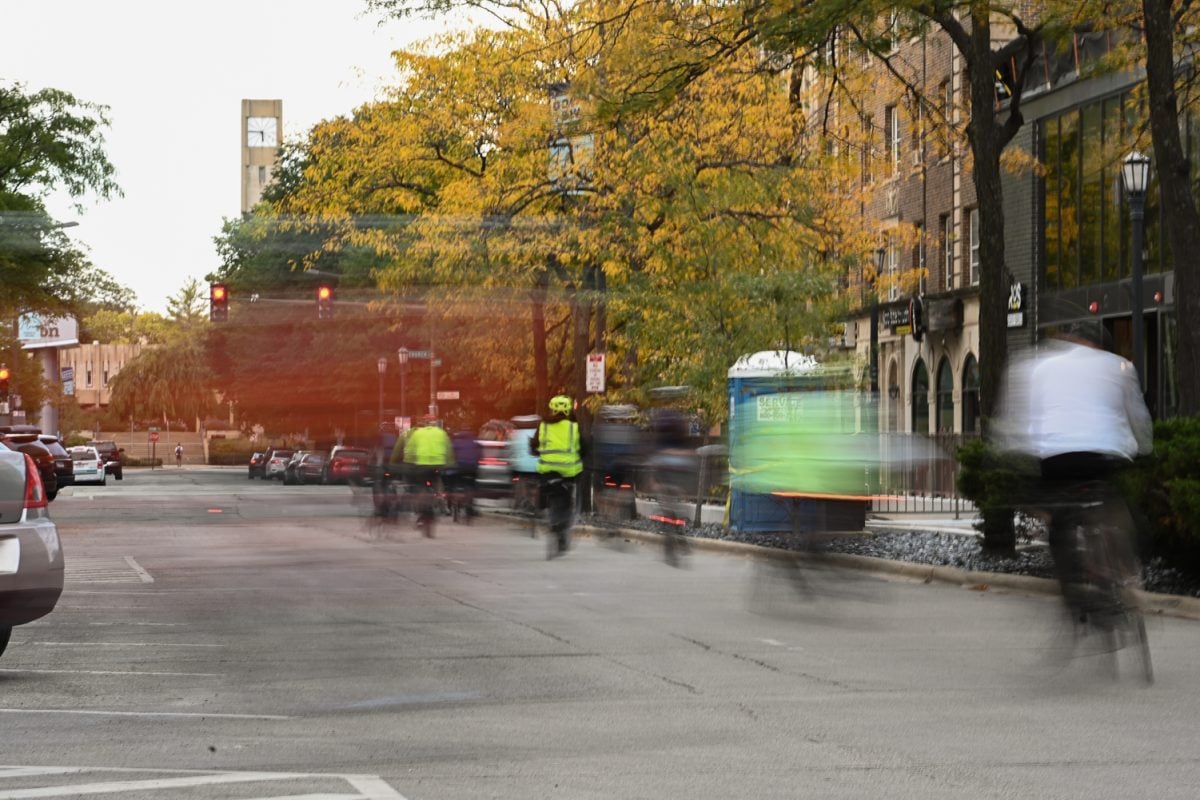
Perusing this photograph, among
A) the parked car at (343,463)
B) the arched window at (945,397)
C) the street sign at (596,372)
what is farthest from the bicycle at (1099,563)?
the parked car at (343,463)

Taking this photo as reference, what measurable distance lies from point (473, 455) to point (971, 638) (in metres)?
24.0

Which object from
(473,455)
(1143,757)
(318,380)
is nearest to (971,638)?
(1143,757)

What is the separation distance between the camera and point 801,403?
13.3m

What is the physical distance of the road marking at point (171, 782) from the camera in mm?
6949

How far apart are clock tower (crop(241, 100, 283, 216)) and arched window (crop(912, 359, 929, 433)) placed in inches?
4794

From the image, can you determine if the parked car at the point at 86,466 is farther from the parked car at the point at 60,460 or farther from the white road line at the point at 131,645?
the white road line at the point at 131,645

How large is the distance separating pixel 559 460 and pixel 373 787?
13708 millimetres

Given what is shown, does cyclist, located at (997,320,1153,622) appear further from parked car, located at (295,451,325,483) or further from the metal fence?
parked car, located at (295,451,325,483)

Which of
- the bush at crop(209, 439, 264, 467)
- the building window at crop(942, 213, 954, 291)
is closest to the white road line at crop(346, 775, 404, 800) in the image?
the building window at crop(942, 213, 954, 291)

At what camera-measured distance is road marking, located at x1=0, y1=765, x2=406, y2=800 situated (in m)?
6.95

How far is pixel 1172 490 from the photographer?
1436cm

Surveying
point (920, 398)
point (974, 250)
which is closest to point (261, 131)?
point (920, 398)

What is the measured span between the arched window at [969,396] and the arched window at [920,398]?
3040 millimetres

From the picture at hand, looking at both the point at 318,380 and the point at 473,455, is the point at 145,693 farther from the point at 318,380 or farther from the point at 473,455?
the point at 318,380
